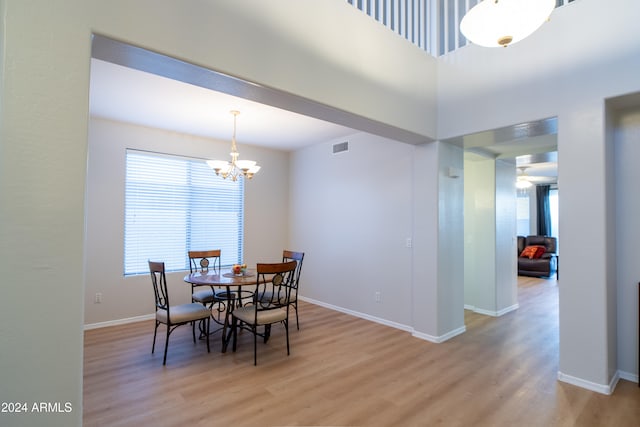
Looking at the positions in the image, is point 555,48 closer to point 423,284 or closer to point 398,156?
point 398,156

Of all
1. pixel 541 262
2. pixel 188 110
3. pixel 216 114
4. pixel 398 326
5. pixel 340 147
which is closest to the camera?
pixel 188 110

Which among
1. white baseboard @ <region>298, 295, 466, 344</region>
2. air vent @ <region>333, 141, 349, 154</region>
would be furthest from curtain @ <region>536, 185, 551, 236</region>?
air vent @ <region>333, 141, 349, 154</region>

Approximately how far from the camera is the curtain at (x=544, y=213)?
1015 centimetres

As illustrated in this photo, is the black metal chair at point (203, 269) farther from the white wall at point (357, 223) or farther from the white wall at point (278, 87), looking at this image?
the white wall at point (278, 87)

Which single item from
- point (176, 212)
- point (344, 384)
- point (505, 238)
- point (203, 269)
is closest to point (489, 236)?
point (505, 238)

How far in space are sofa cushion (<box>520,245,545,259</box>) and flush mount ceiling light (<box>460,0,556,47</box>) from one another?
27.5ft

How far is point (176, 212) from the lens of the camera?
505cm

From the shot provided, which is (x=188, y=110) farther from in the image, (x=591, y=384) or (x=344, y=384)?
(x=591, y=384)

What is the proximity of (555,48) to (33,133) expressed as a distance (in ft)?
13.5

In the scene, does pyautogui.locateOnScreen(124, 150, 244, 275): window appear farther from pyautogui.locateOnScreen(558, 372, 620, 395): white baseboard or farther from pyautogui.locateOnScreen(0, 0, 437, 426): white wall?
pyautogui.locateOnScreen(558, 372, 620, 395): white baseboard

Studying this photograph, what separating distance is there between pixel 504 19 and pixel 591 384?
3.05m

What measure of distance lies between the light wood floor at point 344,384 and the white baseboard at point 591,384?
67mm

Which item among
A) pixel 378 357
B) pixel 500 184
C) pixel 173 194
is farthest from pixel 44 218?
pixel 500 184

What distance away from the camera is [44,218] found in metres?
1.54
